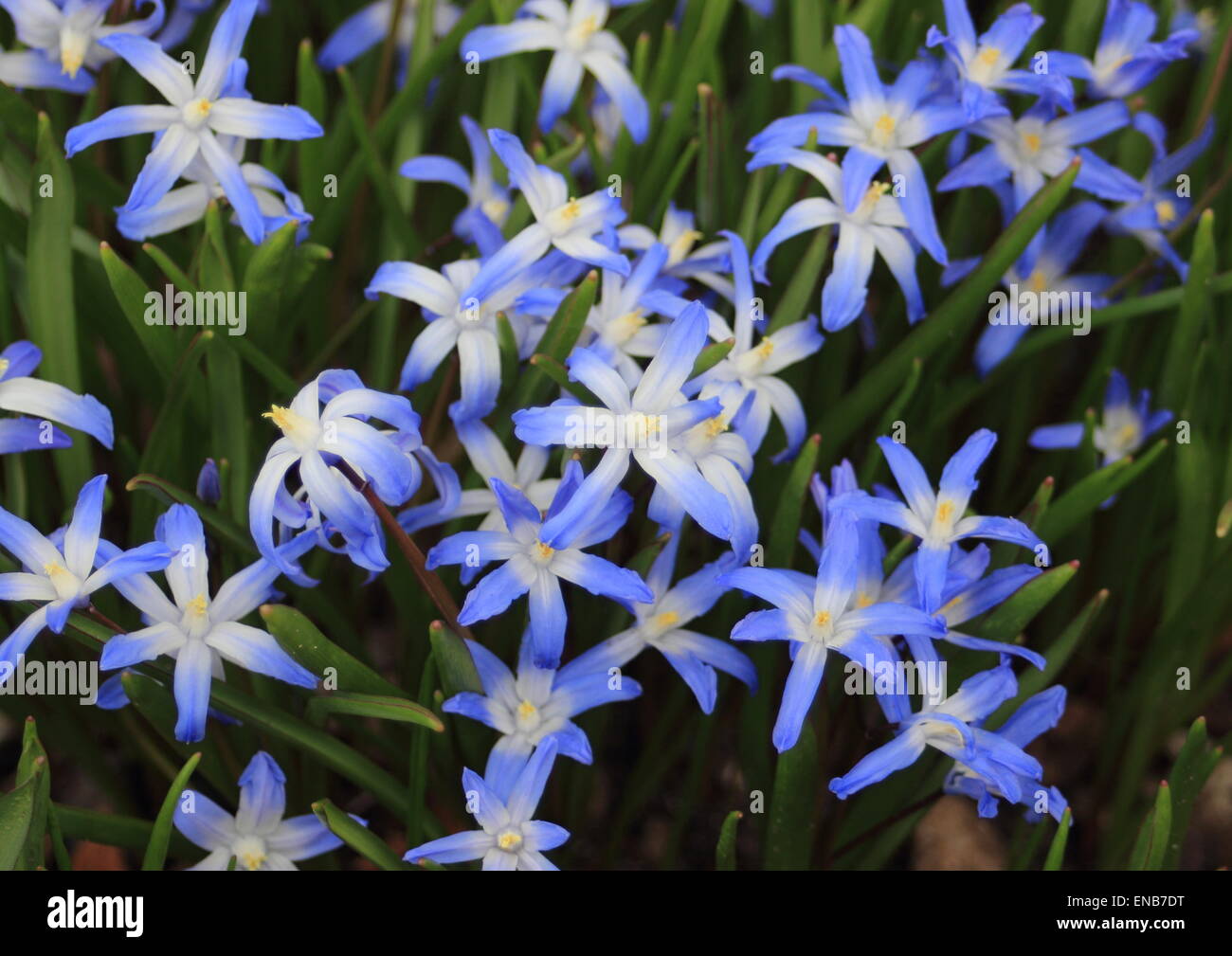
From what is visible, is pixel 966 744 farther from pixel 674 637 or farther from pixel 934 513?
pixel 674 637

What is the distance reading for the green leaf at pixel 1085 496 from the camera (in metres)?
2.11

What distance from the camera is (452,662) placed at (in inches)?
72.2

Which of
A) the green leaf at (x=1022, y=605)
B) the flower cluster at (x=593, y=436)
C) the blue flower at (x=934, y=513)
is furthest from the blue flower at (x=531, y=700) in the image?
the green leaf at (x=1022, y=605)

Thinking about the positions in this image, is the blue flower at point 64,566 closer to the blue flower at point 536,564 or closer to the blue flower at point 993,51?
the blue flower at point 536,564

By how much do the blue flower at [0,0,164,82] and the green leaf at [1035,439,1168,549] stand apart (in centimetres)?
192

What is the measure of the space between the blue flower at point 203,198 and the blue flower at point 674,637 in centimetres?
90

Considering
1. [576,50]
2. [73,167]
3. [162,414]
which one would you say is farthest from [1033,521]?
[73,167]

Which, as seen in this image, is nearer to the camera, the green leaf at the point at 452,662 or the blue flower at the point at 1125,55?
the green leaf at the point at 452,662

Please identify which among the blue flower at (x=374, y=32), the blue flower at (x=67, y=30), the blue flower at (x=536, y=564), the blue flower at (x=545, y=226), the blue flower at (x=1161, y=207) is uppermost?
the blue flower at (x=374, y=32)

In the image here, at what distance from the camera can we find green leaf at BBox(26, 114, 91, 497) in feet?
6.85

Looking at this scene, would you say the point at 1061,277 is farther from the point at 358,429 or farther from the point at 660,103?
the point at 358,429

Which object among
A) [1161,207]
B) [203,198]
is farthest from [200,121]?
[1161,207]

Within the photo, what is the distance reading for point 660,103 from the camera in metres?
2.55

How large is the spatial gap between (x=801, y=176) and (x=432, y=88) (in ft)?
3.15
